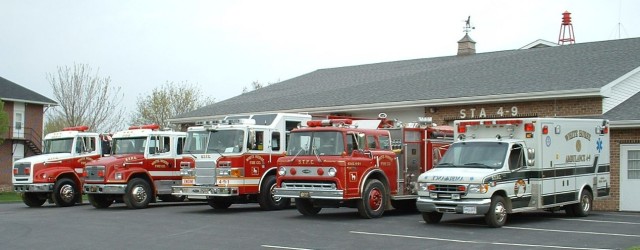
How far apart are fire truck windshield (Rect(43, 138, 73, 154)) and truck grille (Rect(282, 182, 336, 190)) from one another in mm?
10161

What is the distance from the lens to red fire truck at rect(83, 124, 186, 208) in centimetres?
2264

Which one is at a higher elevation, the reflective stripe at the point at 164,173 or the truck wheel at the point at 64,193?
the reflective stripe at the point at 164,173

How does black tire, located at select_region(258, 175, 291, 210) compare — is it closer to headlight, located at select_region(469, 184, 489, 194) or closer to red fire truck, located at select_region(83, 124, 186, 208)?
red fire truck, located at select_region(83, 124, 186, 208)

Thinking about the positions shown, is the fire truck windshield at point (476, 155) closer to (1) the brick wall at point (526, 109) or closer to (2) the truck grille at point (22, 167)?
(1) the brick wall at point (526, 109)

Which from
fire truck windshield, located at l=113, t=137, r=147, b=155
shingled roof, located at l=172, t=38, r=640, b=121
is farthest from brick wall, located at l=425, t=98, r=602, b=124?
fire truck windshield, located at l=113, t=137, r=147, b=155

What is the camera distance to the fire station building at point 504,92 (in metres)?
21.3

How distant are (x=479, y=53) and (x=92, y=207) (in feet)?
59.1

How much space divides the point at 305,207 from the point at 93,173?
293 inches

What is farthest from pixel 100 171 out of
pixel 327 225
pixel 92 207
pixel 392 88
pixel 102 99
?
pixel 102 99

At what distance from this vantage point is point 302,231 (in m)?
15.8

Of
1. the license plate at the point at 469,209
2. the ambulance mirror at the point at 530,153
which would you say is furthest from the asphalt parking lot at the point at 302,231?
the ambulance mirror at the point at 530,153


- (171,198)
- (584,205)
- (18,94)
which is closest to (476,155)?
(584,205)

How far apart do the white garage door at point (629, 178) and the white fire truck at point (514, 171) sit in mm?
2454

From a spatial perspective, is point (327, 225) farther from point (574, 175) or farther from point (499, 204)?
point (574, 175)
